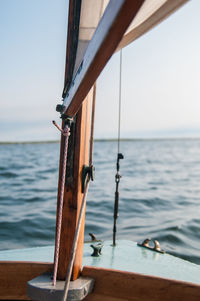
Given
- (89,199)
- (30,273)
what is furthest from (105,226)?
(30,273)

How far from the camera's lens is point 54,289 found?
5.49 feet

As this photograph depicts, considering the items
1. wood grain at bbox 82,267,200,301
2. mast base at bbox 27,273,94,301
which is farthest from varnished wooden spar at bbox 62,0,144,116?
wood grain at bbox 82,267,200,301

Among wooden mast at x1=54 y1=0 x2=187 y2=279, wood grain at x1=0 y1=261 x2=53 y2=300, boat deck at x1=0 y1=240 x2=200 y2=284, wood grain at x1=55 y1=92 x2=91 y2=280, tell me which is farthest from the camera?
boat deck at x1=0 y1=240 x2=200 y2=284

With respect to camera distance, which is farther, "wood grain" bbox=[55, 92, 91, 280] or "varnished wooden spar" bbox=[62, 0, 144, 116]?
"wood grain" bbox=[55, 92, 91, 280]

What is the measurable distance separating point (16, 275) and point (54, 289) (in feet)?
1.32

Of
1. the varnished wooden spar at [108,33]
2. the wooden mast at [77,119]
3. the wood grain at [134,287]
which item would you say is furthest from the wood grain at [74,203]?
the varnished wooden spar at [108,33]

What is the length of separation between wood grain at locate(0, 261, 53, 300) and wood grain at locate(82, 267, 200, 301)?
12.4 inches

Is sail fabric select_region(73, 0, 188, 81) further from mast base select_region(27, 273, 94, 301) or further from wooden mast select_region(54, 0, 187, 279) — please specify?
mast base select_region(27, 273, 94, 301)

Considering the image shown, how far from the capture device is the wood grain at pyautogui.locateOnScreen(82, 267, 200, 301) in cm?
182

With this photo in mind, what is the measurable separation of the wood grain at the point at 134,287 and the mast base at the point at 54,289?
9 centimetres

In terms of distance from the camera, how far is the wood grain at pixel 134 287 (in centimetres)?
182

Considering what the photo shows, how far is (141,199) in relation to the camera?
10.4 meters

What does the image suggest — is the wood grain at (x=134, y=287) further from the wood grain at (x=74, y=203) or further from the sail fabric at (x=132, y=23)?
the sail fabric at (x=132, y=23)

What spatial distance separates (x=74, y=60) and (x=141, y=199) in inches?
358
